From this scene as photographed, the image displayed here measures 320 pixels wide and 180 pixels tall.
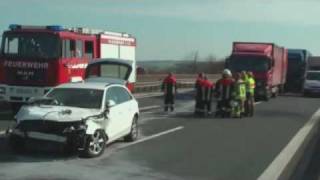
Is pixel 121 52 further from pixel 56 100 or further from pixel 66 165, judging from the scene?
pixel 66 165

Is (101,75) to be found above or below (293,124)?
above

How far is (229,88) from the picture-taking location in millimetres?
27094

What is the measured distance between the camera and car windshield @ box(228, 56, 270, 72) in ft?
126

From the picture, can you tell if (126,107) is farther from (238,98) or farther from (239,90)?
(239,90)

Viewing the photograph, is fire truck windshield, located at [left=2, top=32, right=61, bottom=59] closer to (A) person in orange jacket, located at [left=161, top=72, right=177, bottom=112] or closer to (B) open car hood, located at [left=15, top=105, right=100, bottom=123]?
(A) person in orange jacket, located at [left=161, top=72, right=177, bottom=112]

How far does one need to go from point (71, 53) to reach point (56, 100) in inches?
358

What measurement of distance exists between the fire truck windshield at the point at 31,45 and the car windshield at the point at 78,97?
779 cm

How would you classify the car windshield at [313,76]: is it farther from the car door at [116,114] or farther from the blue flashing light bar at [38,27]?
the car door at [116,114]

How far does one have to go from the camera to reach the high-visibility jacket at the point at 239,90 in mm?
27016

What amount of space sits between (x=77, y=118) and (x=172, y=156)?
2114mm

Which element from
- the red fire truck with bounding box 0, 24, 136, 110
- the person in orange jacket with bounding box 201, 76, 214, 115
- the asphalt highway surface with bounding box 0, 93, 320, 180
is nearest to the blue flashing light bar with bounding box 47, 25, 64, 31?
the red fire truck with bounding box 0, 24, 136, 110

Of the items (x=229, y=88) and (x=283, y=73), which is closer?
(x=229, y=88)

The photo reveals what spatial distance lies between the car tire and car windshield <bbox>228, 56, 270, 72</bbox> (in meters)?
25.2

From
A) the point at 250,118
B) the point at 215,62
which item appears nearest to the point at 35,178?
the point at 250,118
